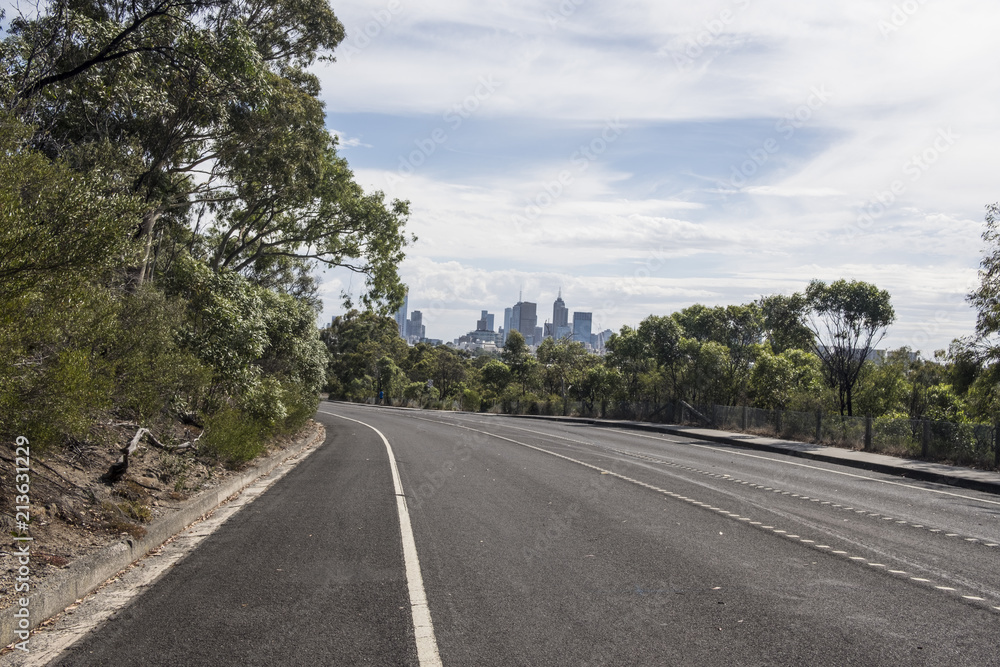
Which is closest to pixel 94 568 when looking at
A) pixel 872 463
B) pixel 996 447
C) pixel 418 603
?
pixel 418 603

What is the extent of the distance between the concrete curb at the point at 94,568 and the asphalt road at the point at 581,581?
46cm

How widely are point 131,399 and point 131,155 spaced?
619cm

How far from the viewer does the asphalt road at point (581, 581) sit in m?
4.61

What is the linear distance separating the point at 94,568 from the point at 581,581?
12.8ft

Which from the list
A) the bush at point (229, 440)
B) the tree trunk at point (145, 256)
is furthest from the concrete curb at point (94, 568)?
the tree trunk at point (145, 256)

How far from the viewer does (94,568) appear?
5781mm

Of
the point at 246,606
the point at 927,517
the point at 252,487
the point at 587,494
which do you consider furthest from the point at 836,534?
the point at 252,487

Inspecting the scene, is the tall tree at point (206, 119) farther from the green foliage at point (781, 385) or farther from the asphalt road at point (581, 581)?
the green foliage at point (781, 385)

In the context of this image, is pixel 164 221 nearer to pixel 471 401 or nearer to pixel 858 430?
pixel 858 430

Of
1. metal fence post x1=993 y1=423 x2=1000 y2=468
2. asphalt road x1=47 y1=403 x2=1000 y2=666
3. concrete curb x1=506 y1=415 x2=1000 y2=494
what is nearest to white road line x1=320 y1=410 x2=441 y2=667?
asphalt road x1=47 y1=403 x2=1000 y2=666

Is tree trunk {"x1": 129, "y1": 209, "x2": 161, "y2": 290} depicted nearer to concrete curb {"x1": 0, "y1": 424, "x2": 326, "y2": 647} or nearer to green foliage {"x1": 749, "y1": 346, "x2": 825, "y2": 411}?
concrete curb {"x1": 0, "y1": 424, "x2": 326, "y2": 647}

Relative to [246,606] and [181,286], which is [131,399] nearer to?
[246,606]

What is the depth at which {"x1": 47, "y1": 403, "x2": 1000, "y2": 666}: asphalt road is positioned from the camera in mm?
4605

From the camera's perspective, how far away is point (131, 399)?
350 inches
